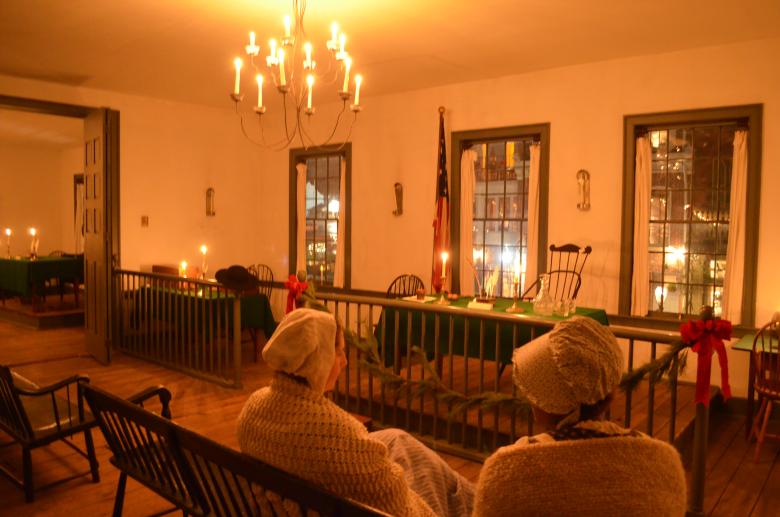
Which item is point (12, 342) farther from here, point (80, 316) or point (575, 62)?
point (575, 62)

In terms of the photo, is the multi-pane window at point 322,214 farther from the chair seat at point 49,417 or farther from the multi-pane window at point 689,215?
the chair seat at point 49,417

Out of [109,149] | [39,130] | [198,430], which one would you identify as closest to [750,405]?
[198,430]

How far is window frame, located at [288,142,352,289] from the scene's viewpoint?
7.68 meters

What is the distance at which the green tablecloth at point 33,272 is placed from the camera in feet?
27.7

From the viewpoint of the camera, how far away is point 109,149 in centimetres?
615

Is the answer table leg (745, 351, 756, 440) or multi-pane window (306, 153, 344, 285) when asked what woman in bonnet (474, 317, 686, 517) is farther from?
multi-pane window (306, 153, 344, 285)

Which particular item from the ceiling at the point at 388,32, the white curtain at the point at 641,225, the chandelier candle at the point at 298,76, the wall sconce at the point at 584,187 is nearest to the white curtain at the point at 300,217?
the chandelier candle at the point at 298,76

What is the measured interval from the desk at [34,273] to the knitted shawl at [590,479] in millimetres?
8745

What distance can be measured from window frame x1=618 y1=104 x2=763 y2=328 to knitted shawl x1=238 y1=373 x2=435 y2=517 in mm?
4293

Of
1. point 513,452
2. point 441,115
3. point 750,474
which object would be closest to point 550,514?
point 513,452

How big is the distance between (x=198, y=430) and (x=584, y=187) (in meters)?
4.10

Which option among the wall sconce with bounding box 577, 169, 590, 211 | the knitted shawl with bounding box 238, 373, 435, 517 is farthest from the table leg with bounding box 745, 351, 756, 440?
the knitted shawl with bounding box 238, 373, 435, 517

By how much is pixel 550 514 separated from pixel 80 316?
843 cm

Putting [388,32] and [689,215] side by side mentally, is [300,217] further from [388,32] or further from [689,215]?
[689,215]
